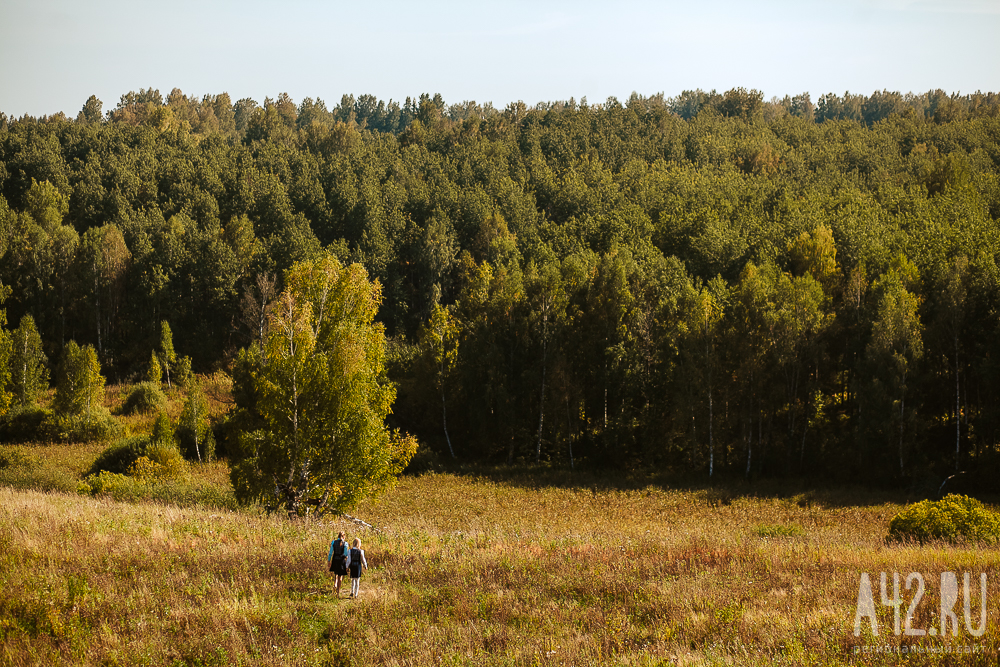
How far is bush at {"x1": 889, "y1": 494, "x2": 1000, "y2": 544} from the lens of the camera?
22.0 metres

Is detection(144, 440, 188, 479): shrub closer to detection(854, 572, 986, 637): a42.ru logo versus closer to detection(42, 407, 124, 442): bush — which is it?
detection(42, 407, 124, 442): bush

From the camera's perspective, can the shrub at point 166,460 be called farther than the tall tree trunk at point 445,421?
No

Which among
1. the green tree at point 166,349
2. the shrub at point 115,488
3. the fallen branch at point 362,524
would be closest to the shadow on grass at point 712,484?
the shrub at point 115,488

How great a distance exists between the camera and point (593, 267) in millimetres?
54500

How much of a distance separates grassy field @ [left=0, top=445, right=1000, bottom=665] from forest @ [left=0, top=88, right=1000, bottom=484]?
13141mm

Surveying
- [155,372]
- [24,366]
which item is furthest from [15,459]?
[155,372]

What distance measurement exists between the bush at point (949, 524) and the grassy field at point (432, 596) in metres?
2.88

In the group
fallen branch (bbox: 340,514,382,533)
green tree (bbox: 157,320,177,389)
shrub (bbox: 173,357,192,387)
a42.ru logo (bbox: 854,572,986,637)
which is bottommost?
fallen branch (bbox: 340,514,382,533)

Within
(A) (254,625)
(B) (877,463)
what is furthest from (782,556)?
(B) (877,463)

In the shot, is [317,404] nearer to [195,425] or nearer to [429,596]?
[429,596]

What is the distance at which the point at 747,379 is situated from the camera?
43.6 m

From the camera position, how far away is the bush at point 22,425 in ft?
172

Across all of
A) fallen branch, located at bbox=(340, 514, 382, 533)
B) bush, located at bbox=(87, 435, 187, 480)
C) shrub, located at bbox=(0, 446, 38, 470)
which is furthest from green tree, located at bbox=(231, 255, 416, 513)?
shrub, located at bbox=(0, 446, 38, 470)

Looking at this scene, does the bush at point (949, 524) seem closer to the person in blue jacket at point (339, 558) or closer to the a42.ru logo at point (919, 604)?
the a42.ru logo at point (919, 604)
